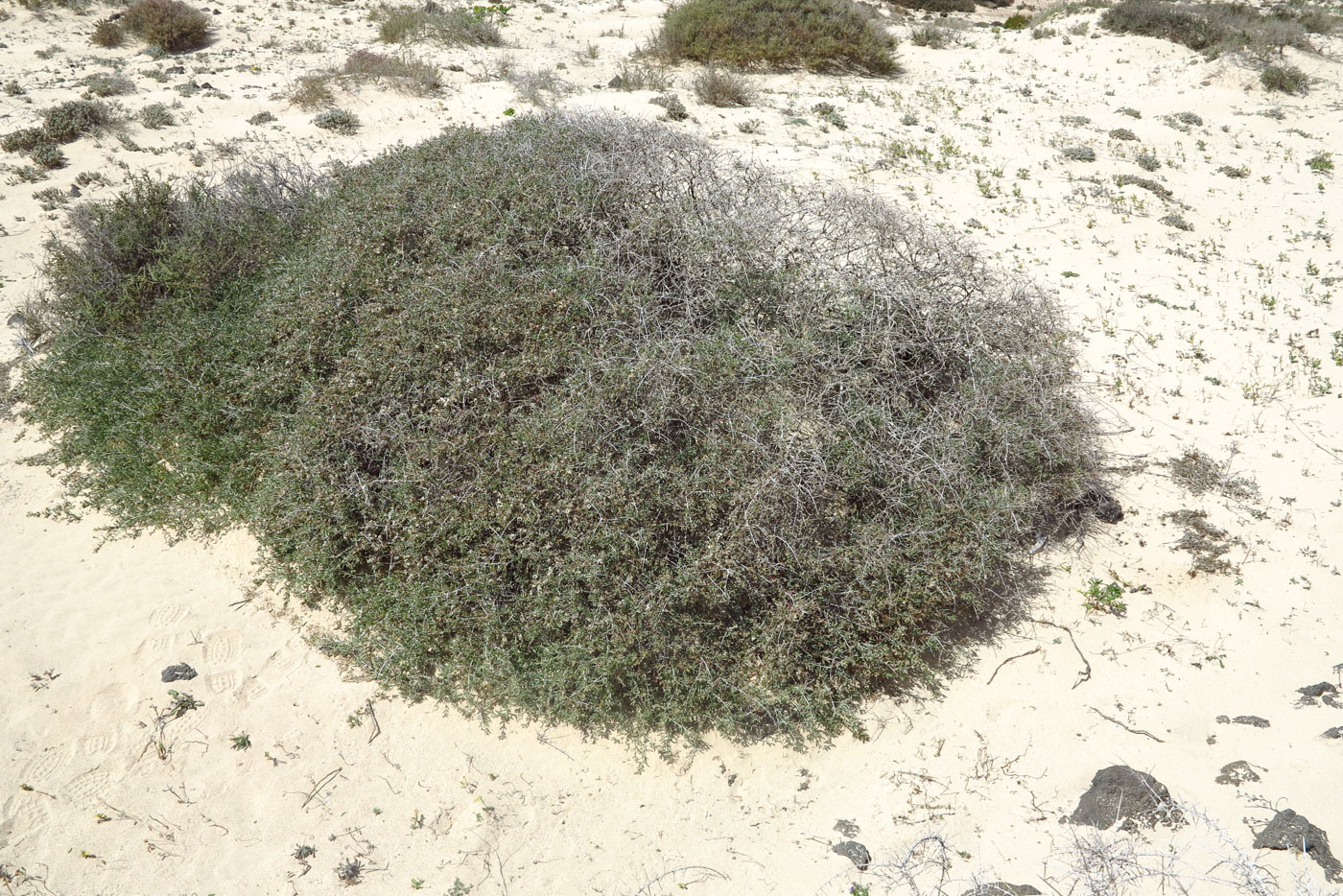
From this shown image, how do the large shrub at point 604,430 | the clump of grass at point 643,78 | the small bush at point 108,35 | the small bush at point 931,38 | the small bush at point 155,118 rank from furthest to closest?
the small bush at point 931,38
the small bush at point 108,35
the clump of grass at point 643,78
the small bush at point 155,118
the large shrub at point 604,430

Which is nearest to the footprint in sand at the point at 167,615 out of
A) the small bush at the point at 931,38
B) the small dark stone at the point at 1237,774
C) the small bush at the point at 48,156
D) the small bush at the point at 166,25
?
the small dark stone at the point at 1237,774

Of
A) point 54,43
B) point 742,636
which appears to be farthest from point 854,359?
point 54,43

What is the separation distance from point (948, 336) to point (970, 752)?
2.54m

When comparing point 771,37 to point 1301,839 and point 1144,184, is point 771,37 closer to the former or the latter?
point 1144,184

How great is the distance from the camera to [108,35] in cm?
1146

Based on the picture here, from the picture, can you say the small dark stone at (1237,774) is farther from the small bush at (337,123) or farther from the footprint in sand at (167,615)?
the small bush at (337,123)

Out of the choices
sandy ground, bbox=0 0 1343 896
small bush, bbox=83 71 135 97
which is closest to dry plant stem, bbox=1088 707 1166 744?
sandy ground, bbox=0 0 1343 896

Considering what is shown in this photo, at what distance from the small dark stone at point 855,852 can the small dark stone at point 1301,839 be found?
157 centimetres

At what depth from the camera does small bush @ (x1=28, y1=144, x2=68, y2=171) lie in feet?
28.3

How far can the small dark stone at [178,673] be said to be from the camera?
4.06 metres

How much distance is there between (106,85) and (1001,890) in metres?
13.0

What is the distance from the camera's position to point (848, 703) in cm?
391

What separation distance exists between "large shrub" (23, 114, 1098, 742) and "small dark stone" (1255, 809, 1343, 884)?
4.77ft

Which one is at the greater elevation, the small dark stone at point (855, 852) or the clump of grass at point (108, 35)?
the clump of grass at point (108, 35)
